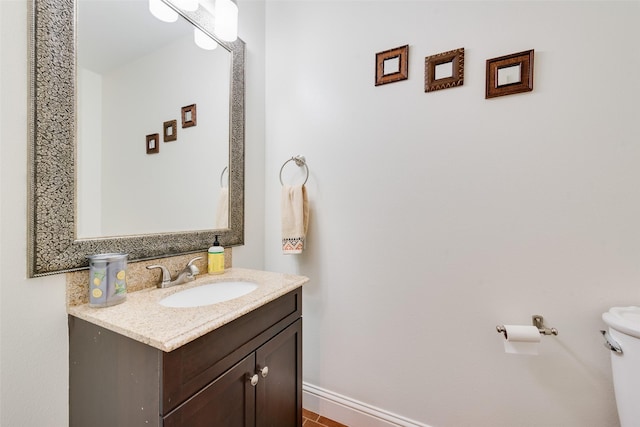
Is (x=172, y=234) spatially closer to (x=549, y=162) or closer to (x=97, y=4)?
(x=97, y=4)

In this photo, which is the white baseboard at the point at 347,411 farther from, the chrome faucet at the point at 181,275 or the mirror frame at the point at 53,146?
the mirror frame at the point at 53,146

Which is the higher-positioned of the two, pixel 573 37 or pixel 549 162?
pixel 573 37

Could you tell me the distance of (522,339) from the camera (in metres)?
0.96

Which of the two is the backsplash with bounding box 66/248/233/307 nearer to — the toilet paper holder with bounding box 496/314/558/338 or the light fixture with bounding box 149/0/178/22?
the light fixture with bounding box 149/0/178/22

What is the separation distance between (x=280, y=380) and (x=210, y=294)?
17.9 inches

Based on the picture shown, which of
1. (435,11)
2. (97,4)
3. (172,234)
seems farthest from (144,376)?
(435,11)

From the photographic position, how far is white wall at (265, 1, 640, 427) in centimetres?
95

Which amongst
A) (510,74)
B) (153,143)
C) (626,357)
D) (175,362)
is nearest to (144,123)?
(153,143)

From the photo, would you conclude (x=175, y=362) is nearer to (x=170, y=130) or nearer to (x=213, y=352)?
(x=213, y=352)

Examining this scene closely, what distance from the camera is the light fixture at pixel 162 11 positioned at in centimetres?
104

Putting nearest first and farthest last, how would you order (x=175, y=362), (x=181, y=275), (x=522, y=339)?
(x=175, y=362)
(x=522, y=339)
(x=181, y=275)

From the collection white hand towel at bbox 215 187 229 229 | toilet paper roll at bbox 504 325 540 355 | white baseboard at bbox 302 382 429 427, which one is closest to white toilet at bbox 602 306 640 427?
toilet paper roll at bbox 504 325 540 355

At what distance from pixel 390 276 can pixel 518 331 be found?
20.6 inches

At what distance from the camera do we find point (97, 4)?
0.87 metres
